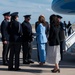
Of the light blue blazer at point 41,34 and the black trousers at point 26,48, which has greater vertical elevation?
the light blue blazer at point 41,34

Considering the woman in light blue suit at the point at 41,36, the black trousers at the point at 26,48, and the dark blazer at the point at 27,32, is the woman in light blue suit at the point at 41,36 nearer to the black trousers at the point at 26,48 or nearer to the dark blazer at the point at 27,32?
the dark blazer at the point at 27,32

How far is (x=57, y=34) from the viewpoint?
10016 mm

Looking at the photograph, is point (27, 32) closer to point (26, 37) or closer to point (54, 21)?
point (26, 37)

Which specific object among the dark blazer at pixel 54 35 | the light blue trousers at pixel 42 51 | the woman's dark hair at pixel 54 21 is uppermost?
the woman's dark hair at pixel 54 21

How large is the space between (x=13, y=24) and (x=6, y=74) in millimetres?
1694

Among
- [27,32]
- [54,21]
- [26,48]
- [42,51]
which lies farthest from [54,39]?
[26,48]

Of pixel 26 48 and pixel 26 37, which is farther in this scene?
pixel 26 48

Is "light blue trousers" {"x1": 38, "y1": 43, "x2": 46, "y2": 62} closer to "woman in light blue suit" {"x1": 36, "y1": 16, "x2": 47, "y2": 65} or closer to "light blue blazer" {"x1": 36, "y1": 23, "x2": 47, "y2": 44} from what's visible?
"woman in light blue suit" {"x1": 36, "y1": 16, "x2": 47, "y2": 65}

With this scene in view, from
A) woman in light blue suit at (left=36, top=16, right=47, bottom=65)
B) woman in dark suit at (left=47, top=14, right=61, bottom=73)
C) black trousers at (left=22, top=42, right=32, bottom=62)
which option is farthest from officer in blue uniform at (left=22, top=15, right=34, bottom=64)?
woman in dark suit at (left=47, top=14, right=61, bottom=73)

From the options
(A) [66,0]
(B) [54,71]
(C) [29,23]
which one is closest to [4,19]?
(C) [29,23]

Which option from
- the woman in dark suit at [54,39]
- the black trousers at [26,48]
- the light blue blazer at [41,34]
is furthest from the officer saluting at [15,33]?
the black trousers at [26,48]

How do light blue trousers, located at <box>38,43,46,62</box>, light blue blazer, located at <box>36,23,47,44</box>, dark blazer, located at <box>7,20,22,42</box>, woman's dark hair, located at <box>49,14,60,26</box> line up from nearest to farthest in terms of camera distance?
1. woman's dark hair, located at <box>49,14,60,26</box>
2. dark blazer, located at <box>7,20,22,42</box>
3. light blue blazer, located at <box>36,23,47,44</box>
4. light blue trousers, located at <box>38,43,46,62</box>

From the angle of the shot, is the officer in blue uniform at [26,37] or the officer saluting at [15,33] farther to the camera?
the officer in blue uniform at [26,37]

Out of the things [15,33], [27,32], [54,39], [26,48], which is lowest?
[26,48]
